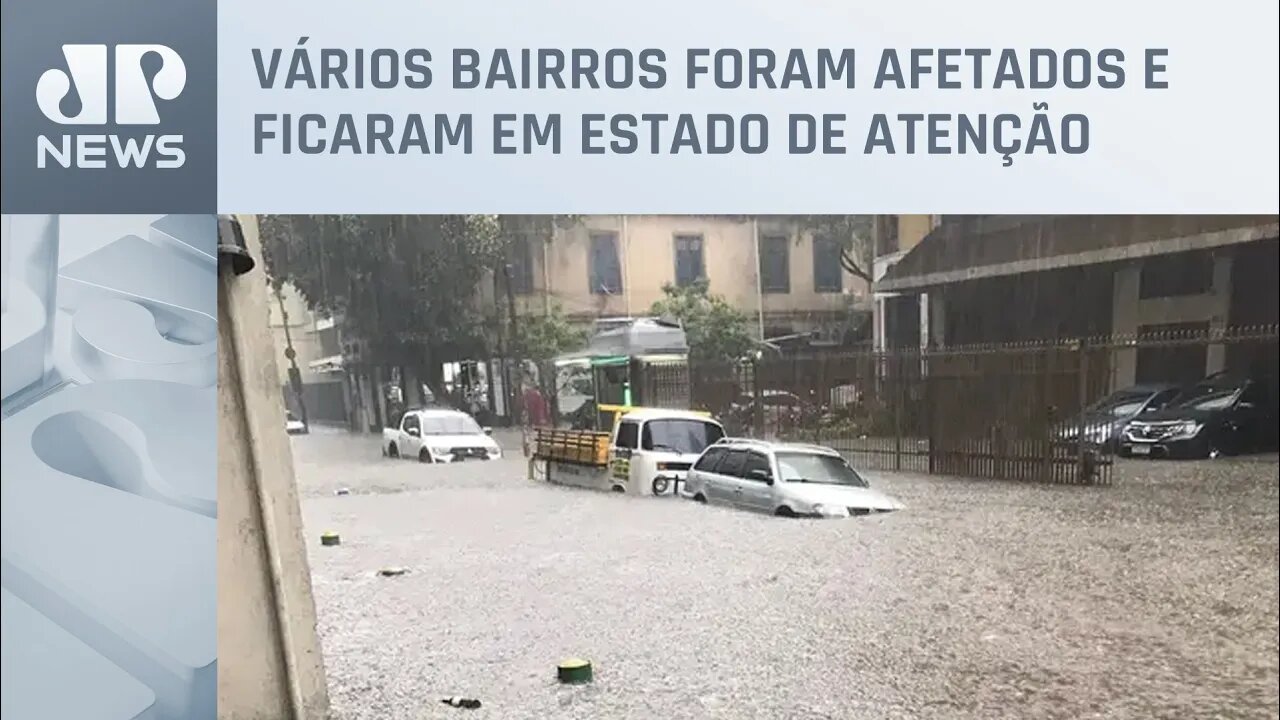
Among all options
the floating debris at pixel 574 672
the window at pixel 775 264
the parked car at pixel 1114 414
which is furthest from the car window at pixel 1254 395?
the floating debris at pixel 574 672

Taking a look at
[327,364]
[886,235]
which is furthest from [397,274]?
[886,235]

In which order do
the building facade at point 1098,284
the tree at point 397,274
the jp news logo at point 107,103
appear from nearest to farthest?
1. the jp news logo at point 107,103
2. the tree at point 397,274
3. the building facade at point 1098,284

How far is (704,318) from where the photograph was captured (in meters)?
1.54

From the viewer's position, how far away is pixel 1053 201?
149 cm

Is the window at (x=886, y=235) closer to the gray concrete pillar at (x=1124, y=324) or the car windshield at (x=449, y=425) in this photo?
the gray concrete pillar at (x=1124, y=324)

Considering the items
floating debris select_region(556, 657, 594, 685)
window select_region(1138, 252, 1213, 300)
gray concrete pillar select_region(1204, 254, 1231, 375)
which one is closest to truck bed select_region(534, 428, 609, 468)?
floating debris select_region(556, 657, 594, 685)

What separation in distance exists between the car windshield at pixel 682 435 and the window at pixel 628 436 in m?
0.02

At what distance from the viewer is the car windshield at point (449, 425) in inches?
61.9

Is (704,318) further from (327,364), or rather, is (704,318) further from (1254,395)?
(1254,395)

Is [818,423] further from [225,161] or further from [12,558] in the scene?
[12,558]

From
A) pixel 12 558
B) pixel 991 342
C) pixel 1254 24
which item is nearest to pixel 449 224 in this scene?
pixel 12 558

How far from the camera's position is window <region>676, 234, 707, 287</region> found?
1.47 meters

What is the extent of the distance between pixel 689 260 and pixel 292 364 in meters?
0.75

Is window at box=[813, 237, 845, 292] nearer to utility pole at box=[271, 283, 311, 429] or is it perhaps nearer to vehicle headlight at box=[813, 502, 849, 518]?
vehicle headlight at box=[813, 502, 849, 518]
